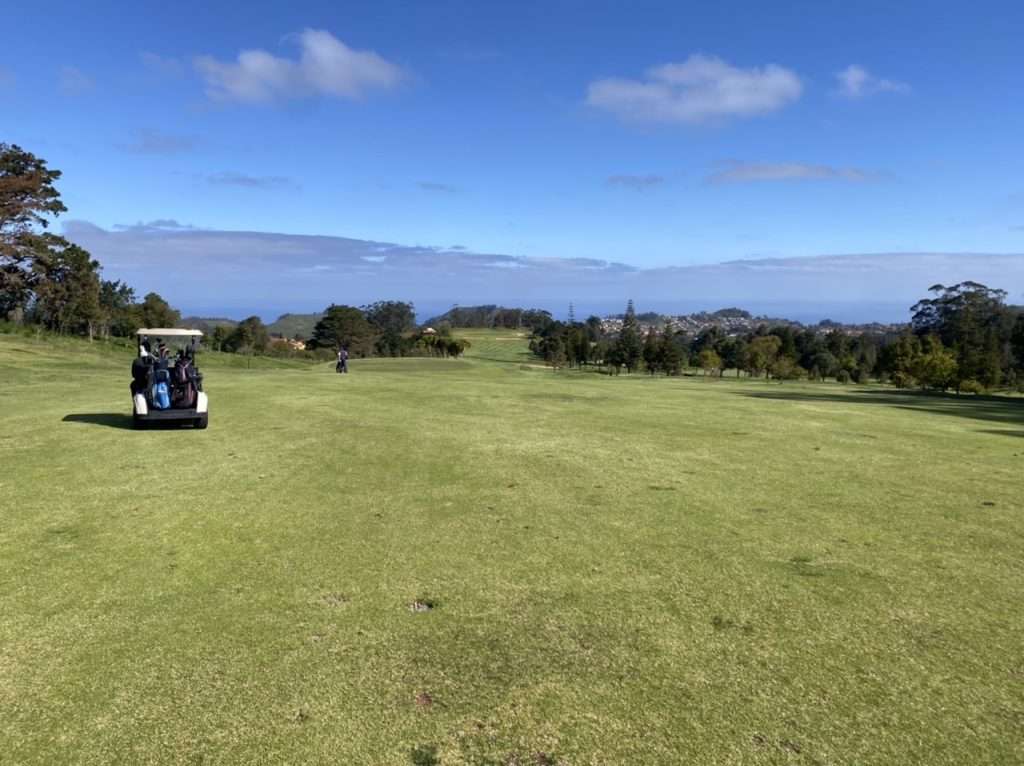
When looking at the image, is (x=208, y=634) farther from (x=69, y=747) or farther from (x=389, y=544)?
(x=389, y=544)

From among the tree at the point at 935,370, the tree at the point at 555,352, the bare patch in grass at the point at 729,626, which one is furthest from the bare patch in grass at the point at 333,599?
the tree at the point at 555,352

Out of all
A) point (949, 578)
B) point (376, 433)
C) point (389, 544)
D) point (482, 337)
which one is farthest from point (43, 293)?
point (482, 337)

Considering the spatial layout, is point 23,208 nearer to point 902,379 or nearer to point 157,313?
point 157,313

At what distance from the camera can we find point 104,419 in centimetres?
1499

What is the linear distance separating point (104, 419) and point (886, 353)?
74.1m

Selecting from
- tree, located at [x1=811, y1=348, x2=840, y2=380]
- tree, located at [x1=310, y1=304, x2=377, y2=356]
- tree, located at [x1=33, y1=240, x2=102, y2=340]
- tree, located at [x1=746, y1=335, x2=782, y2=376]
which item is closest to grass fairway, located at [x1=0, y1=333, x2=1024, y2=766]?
tree, located at [x1=33, y1=240, x2=102, y2=340]

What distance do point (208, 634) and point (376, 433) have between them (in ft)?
30.0

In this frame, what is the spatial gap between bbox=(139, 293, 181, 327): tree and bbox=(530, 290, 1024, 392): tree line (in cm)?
5513

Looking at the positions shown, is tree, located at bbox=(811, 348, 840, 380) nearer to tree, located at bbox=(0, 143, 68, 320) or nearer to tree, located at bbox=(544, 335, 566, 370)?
tree, located at bbox=(544, 335, 566, 370)

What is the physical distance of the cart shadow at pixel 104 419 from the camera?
14344 mm

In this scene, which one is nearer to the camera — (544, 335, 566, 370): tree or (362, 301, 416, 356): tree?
(544, 335, 566, 370): tree

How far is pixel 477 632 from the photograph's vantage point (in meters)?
5.19

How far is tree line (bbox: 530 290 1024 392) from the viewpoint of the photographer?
5209 cm

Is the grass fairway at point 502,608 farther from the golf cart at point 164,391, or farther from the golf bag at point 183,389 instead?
the golf bag at point 183,389
